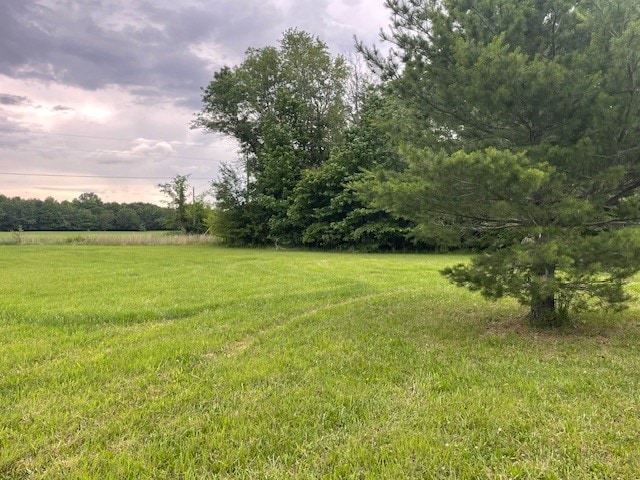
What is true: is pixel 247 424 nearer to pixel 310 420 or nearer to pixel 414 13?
pixel 310 420

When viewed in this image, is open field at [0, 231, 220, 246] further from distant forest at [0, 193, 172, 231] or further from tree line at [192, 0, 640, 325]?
tree line at [192, 0, 640, 325]

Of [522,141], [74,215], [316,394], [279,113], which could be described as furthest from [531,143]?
[74,215]

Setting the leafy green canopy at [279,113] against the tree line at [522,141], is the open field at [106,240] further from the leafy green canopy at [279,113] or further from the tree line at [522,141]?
the tree line at [522,141]

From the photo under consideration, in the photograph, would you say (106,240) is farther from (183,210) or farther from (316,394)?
(316,394)

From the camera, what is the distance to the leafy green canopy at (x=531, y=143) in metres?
3.94

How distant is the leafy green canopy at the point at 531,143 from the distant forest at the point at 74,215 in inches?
1715

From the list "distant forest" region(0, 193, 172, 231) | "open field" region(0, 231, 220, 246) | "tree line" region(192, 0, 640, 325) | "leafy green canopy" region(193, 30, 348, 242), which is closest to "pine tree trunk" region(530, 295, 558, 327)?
"tree line" region(192, 0, 640, 325)

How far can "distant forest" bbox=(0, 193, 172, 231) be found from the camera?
4775 centimetres

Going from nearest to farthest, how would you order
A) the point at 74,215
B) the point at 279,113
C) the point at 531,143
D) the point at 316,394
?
the point at 316,394
the point at 531,143
the point at 279,113
the point at 74,215

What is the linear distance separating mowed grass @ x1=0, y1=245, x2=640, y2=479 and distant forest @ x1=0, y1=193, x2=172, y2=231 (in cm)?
4236

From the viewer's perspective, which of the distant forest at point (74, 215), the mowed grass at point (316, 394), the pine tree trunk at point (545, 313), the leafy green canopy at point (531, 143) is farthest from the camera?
the distant forest at point (74, 215)

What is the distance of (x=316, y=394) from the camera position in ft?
10.6

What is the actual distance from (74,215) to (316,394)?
5625 centimetres

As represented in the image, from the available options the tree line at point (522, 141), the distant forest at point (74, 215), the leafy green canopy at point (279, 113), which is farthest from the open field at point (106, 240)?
the tree line at point (522, 141)
